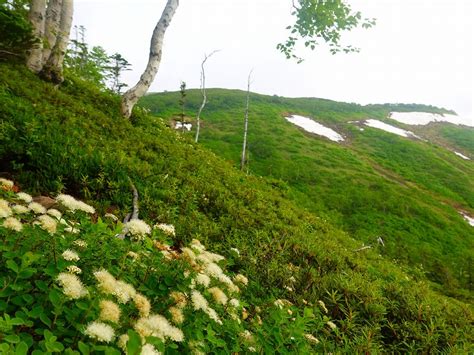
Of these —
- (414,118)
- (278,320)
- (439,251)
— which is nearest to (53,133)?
(278,320)

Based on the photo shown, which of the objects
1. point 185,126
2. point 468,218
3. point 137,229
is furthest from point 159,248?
point 185,126

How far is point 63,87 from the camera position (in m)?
13.0

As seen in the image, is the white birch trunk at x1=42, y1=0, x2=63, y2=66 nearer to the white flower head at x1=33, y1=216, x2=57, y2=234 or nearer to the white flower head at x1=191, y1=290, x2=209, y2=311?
the white flower head at x1=33, y1=216, x2=57, y2=234

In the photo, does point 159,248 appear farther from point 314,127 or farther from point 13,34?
point 314,127

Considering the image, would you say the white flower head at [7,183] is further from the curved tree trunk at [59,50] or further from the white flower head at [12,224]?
the curved tree trunk at [59,50]

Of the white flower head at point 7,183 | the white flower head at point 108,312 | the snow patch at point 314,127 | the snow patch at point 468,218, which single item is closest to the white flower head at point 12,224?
the white flower head at point 108,312

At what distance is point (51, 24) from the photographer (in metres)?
12.2

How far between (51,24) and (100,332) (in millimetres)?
13247

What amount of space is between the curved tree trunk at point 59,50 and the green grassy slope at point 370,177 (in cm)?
1393

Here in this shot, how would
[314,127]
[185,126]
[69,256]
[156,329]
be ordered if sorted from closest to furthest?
[156,329], [69,256], [185,126], [314,127]

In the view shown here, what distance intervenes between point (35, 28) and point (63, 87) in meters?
2.20

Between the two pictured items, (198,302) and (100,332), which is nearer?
(100,332)

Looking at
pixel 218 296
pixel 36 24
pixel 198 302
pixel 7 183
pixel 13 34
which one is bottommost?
pixel 218 296

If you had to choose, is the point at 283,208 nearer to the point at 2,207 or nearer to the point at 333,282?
the point at 333,282
